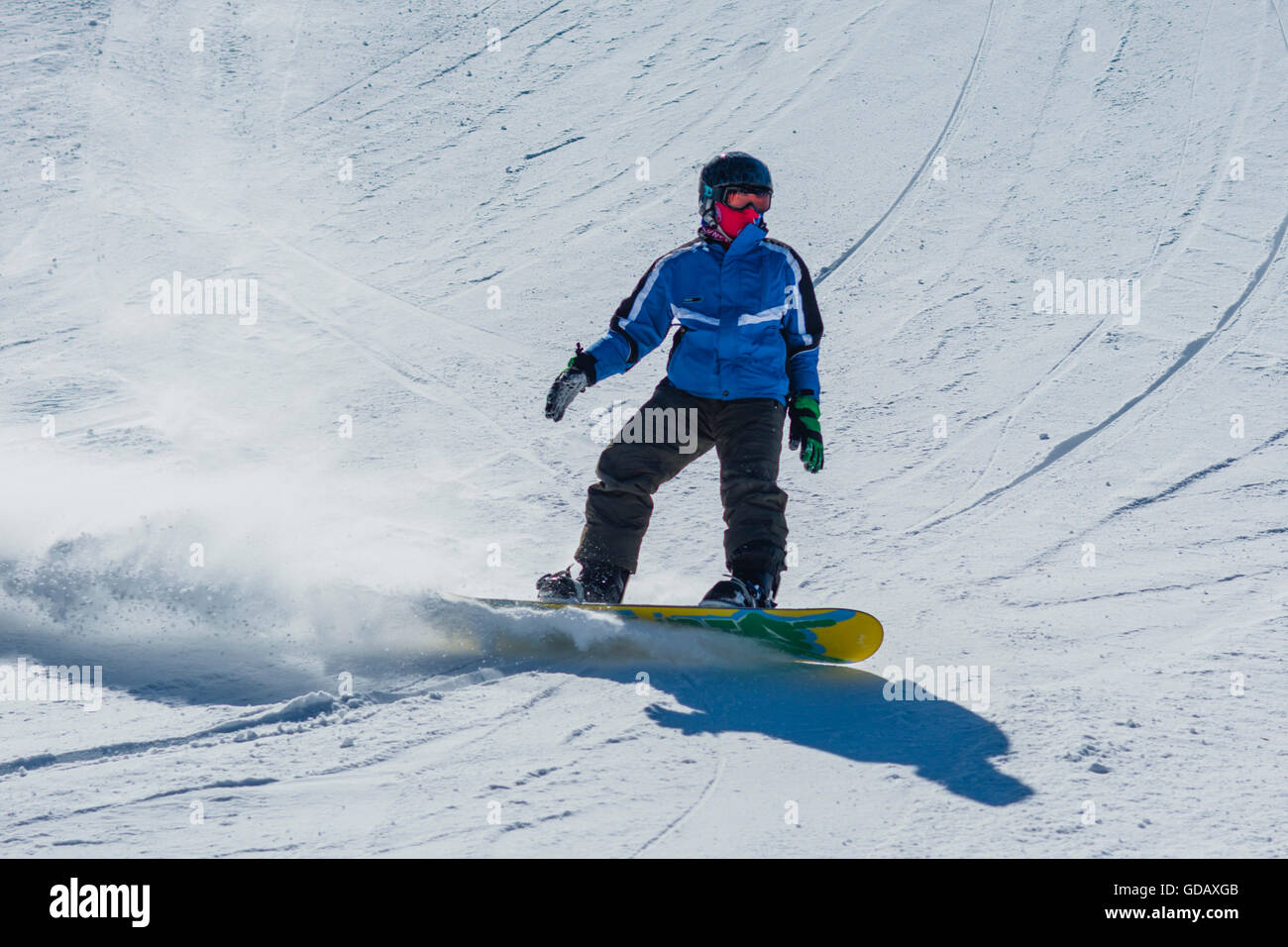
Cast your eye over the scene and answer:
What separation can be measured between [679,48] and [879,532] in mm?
8571

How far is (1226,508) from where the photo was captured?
5227 millimetres

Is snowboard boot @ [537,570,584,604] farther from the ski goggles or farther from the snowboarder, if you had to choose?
the ski goggles

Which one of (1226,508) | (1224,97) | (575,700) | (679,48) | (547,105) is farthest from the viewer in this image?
(679,48)

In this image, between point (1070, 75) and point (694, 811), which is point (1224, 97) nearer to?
point (1070, 75)

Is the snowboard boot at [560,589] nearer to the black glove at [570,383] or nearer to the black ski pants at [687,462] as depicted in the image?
the black ski pants at [687,462]

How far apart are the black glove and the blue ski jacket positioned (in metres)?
0.02

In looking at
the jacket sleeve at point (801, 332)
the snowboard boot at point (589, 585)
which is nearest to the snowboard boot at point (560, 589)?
the snowboard boot at point (589, 585)

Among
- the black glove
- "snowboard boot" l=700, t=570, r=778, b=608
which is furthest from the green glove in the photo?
the black glove

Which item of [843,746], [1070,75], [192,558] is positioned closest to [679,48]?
[1070,75]

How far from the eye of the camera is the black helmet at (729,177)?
15.1ft

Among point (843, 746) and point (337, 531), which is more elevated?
point (337, 531)

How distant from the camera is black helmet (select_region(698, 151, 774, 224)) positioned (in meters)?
4.62
